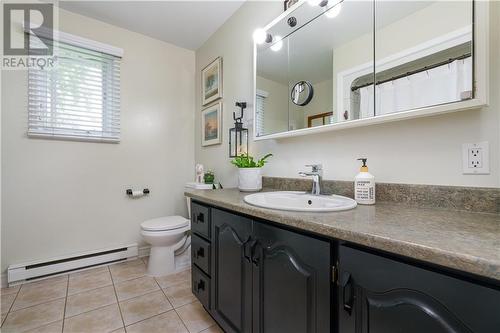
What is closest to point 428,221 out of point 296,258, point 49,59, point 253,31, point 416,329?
point 416,329

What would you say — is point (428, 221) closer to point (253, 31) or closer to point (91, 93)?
point (253, 31)

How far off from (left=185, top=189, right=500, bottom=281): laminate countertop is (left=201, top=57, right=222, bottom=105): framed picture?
5.53 ft

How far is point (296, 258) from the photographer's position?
771 mm

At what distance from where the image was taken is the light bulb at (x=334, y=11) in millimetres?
1179

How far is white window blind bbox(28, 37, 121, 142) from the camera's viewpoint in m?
1.87

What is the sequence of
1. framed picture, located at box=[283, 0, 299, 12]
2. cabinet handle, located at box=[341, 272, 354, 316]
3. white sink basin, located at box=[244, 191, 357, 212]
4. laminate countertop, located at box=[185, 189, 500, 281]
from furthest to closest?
framed picture, located at box=[283, 0, 299, 12]
white sink basin, located at box=[244, 191, 357, 212]
cabinet handle, located at box=[341, 272, 354, 316]
laminate countertop, located at box=[185, 189, 500, 281]

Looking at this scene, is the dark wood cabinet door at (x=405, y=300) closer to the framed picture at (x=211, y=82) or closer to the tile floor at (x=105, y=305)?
the tile floor at (x=105, y=305)

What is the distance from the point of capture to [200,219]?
4.49ft

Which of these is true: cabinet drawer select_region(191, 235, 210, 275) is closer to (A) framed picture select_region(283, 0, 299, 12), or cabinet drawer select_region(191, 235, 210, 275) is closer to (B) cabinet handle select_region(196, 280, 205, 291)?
(B) cabinet handle select_region(196, 280, 205, 291)

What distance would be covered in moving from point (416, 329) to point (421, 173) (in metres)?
0.64

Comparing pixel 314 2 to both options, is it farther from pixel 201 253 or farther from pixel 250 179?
pixel 201 253

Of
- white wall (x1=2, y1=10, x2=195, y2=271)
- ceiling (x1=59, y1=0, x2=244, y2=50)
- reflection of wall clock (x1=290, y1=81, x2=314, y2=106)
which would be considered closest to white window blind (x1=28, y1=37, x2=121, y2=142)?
white wall (x1=2, y1=10, x2=195, y2=271)

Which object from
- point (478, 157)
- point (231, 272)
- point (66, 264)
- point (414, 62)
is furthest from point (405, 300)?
point (66, 264)

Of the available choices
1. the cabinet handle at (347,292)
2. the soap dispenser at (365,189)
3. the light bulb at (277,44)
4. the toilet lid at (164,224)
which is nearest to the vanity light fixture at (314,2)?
the light bulb at (277,44)
